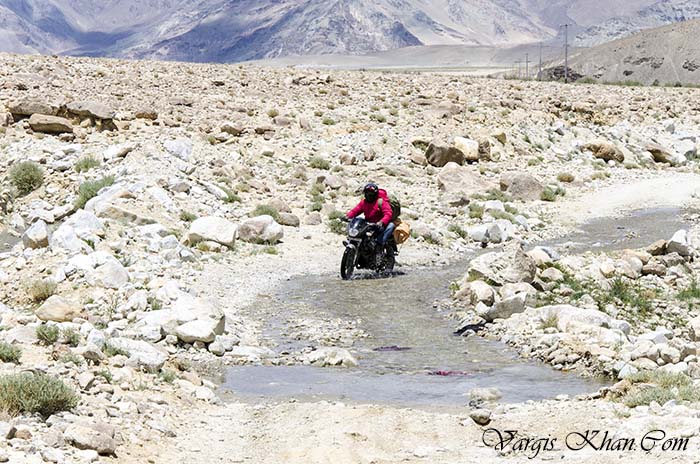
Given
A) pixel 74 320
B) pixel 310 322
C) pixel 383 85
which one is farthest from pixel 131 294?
pixel 383 85

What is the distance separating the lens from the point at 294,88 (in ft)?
124

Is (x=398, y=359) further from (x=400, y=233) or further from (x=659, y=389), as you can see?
(x=400, y=233)

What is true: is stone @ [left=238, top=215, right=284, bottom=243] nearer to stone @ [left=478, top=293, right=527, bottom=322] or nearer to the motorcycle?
the motorcycle

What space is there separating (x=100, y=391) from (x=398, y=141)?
2252 centimetres

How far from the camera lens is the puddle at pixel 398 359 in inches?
417

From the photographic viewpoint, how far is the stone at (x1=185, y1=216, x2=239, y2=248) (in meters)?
19.4

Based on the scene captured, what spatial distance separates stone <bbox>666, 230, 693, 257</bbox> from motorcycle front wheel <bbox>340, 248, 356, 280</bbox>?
19.3 feet

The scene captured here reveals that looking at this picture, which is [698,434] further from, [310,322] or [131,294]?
[131,294]

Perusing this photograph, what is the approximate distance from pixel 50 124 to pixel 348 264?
1267cm

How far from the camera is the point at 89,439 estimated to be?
7.71m

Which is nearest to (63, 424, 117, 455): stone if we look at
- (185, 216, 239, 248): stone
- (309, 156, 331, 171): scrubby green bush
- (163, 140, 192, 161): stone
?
(185, 216, 239, 248): stone

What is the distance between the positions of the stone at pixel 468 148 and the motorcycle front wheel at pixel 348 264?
13332 millimetres

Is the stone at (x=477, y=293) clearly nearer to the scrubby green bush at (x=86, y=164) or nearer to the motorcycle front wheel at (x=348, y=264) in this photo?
the motorcycle front wheel at (x=348, y=264)

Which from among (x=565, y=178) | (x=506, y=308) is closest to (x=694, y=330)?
(x=506, y=308)
